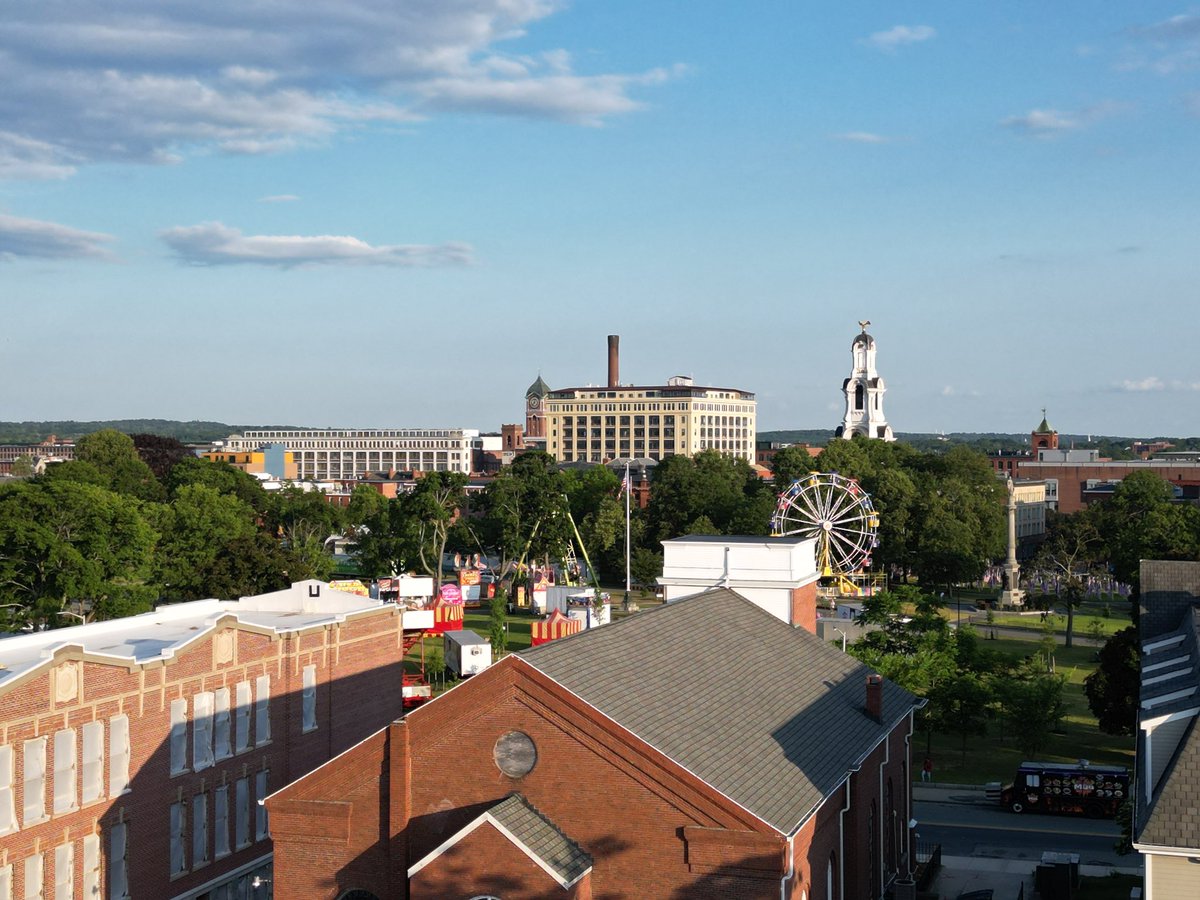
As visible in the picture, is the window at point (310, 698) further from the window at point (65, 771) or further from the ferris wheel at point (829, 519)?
the ferris wheel at point (829, 519)

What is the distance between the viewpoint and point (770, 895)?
27.0 meters

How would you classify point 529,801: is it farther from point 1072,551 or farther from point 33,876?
point 1072,551

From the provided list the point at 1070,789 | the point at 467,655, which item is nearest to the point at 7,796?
the point at 1070,789

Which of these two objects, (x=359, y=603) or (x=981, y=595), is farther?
(x=981, y=595)

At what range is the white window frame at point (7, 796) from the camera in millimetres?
33844

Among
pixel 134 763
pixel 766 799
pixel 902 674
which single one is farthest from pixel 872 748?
pixel 902 674

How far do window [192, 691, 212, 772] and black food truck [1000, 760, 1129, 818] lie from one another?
27421 millimetres

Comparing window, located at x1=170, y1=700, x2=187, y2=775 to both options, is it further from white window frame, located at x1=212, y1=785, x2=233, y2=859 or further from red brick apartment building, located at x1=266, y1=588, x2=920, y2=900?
red brick apartment building, located at x1=266, y1=588, x2=920, y2=900

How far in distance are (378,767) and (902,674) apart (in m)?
34.3

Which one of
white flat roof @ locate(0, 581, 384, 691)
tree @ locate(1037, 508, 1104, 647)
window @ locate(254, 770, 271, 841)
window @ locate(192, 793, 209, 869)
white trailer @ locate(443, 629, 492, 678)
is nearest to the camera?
white flat roof @ locate(0, 581, 384, 691)

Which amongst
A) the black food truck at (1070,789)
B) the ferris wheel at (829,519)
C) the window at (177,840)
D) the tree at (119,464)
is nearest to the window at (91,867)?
the window at (177,840)

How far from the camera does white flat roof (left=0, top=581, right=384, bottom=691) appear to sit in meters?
38.6

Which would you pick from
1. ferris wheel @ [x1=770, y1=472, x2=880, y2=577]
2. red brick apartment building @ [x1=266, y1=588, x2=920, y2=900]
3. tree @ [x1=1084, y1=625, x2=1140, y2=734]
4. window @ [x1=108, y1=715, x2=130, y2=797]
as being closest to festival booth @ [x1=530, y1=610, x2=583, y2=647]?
ferris wheel @ [x1=770, y1=472, x2=880, y2=577]

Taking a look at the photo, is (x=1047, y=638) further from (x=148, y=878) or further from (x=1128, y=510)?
(x=1128, y=510)
